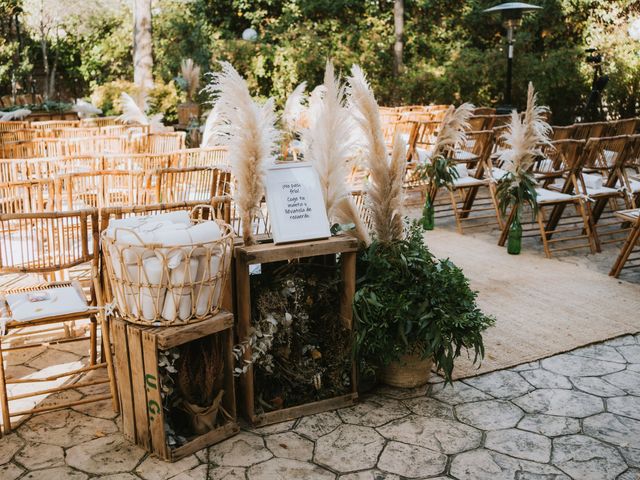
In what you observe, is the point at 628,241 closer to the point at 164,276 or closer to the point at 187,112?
the point at 164,276

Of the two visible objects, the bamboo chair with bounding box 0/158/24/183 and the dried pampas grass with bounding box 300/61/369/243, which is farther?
the bamboo chair with bounding box 0/158/24/183

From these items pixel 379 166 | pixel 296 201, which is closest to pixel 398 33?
pixel 379 166

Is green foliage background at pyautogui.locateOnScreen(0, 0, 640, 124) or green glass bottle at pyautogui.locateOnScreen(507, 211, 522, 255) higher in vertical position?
green foliage background at pyautogui.locateOnScreen(0, 0, 640, 124)

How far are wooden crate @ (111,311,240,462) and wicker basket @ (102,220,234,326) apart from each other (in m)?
0.05

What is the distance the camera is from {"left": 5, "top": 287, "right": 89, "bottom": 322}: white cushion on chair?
2.91 m

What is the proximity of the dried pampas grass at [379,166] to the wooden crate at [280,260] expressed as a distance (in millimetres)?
255

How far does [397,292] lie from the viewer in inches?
126

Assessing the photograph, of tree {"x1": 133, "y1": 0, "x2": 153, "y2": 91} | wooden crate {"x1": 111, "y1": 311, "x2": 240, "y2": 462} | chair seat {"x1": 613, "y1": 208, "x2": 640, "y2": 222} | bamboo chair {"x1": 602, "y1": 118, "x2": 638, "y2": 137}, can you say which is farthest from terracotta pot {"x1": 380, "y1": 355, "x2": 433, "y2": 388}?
tree {"x1": 133, "y1": 0, "x2": 153, "y2": 91}

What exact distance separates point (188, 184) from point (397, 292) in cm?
225

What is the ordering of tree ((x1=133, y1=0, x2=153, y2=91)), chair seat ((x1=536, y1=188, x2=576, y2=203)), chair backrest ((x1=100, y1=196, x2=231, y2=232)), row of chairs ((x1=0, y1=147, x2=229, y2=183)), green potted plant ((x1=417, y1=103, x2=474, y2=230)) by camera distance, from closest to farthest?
chair backrest ((x1=100, y1=196, x2=231, y2=232)) → row of chairs ((x1=0, y1=147, x2=229, y2=183)) → green potted plant ((x1=417, y1=103, x2=474, y2=230)) → chair seat ((x1=536, y1=188, x2=576, y2=203)) → tree ((x1=133, y1=0, x2=153, y2=91))

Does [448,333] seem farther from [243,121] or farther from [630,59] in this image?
[630,59]

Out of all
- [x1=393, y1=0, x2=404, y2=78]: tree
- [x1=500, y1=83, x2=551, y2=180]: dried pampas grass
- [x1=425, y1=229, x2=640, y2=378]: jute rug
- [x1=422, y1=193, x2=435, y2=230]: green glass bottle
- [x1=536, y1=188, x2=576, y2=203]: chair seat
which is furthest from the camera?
[x1=393, y1=0, x2=404, y2=78]: tree

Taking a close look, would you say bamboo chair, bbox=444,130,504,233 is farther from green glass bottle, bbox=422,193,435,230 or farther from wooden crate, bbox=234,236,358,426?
wooden crate, bbox=234,236,358,426

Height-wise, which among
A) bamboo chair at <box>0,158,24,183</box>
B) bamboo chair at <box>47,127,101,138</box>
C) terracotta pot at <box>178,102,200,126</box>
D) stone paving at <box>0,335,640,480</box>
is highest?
terracotta pot at <box>178,102,200,126</box>
